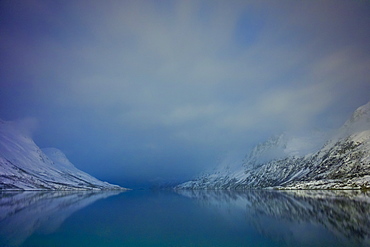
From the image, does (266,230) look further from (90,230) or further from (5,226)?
(5,226)

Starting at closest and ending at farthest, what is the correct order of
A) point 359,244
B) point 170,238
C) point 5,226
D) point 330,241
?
1. point 359,244
2. point 330,241
3. point 170,238
4. point 5,226

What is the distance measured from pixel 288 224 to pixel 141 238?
19.9 meters

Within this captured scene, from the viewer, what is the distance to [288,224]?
3133cm

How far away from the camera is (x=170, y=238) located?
24703 mm

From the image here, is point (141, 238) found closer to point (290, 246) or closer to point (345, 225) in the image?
point (290, 246)

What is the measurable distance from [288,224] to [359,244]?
11.6 m

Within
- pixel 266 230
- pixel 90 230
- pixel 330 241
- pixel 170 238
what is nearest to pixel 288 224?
pixel 266 230

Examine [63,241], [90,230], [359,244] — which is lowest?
[359,244]

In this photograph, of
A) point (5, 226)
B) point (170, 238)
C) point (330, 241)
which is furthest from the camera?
point (5, 226)

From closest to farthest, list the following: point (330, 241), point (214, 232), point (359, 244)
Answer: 1. point (359, 244)
2. point (330, 241)
3. point (214, 232)

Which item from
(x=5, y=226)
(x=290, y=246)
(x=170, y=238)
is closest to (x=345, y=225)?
(x=290, y=246)

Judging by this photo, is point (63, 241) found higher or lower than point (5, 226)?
lower

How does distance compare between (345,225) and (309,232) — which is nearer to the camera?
(309,232)

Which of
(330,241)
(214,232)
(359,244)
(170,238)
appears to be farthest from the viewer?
(214,232)
